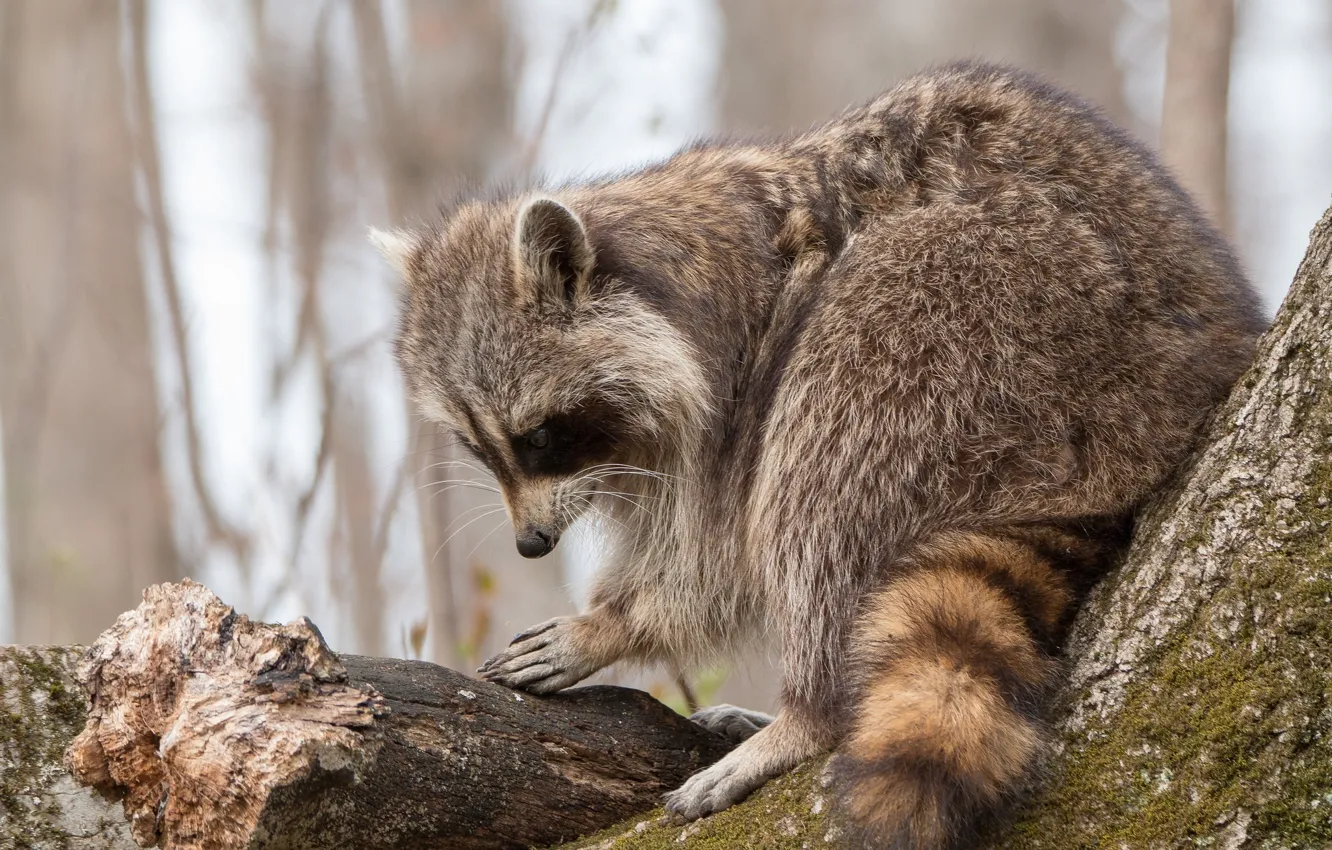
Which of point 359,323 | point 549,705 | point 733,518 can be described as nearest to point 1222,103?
point 733,518

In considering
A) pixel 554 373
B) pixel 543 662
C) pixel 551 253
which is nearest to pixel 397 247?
pixel 551 253

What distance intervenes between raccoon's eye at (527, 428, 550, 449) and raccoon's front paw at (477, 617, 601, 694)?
0.57 m

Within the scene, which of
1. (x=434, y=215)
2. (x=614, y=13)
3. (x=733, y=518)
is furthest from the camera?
(x=614, y=13)

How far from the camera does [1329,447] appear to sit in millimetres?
2553

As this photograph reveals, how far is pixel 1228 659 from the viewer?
2547mm

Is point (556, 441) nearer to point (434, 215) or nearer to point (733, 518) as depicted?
point (733, 518)

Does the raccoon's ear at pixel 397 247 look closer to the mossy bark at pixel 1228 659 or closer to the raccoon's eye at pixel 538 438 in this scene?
the raccoon's eye at pixel 538 438

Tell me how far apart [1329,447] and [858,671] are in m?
1.12

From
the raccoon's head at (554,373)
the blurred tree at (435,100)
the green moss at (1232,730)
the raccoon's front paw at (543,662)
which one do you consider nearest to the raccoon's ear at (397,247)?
the raccoon's head at (554,373)

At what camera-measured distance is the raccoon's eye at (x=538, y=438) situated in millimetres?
4129

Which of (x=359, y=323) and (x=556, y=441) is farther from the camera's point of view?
(x=359, y=323)

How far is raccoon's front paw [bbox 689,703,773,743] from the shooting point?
4.11m

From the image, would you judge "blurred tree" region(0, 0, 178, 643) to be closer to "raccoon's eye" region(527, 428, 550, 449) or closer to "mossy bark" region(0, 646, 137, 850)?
"raccoon's eye" region(527, 428, 550, 449)

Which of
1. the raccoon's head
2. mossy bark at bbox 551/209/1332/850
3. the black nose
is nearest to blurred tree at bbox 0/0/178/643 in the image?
the raccoon's head
